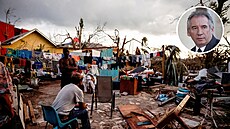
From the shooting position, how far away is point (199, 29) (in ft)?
11.6

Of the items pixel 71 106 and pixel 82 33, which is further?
pixel 82 33

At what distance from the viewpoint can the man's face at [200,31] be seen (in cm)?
355

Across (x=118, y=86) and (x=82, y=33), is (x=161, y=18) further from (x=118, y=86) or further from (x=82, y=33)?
(x=82, y=33)

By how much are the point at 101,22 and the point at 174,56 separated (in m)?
Result: 12.4

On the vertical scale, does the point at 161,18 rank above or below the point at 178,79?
above

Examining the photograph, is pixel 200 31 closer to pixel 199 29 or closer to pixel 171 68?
pixel 199 29

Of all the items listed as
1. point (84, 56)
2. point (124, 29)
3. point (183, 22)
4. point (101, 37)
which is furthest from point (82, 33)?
point (183, 22)

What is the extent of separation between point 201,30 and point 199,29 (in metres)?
0.04

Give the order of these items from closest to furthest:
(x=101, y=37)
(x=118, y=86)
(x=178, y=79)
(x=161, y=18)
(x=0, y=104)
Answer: (x=0, y=104) → (x=161, y=18) → (x=118, y=86) → (x=178, y=79) → (x=101, y=37)

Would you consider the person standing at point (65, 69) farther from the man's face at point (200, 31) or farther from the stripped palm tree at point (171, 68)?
the stripped palm tree at point (171, 68)

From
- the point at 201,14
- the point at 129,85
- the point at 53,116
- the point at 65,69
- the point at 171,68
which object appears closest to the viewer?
the point at 53,116

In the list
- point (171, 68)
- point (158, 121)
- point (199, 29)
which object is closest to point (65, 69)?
point (158, 121)

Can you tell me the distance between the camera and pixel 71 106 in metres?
3.34

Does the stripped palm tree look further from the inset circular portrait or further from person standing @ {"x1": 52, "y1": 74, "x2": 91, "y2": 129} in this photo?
person standing @ {"x1": 52, "y1": 74, "x2": 91, "y2": 129}
